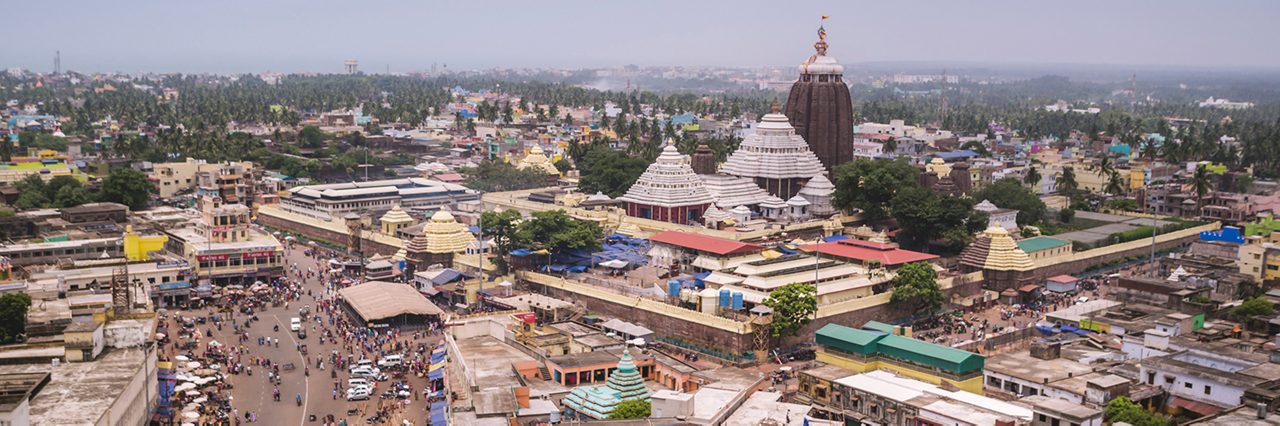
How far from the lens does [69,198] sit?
53812 mm

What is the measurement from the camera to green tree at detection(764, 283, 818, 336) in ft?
111

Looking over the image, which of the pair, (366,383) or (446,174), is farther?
(446,174)

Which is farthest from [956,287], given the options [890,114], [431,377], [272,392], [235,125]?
[890,114]

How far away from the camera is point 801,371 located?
29.2m

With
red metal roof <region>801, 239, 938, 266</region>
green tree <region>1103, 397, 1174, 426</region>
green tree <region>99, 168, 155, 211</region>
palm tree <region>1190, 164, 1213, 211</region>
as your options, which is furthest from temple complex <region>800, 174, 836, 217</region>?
green tree <region>99, 168, 155, 211</region>

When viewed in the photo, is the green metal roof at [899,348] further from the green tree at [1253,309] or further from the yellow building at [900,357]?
the green tree at [1253,309]

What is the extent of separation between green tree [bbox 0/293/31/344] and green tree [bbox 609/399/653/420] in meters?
16.6

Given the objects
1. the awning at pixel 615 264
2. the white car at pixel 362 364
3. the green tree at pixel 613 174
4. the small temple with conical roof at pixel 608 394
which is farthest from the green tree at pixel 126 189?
the small temple with conical roof at pixel 608 394

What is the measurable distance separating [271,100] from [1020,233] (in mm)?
104062

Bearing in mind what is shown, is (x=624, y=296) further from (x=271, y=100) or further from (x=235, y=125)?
(x=271, y=100)

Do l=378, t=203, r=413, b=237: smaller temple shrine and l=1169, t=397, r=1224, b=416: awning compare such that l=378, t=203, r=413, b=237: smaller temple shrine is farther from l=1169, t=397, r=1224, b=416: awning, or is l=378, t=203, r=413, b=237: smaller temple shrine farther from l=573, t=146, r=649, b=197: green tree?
l=1169, t=397, r=1224, b=416: awning

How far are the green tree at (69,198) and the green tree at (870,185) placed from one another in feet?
114

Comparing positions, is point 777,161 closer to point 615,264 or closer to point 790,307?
point 615,264

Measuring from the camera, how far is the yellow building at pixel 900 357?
1131 inches
